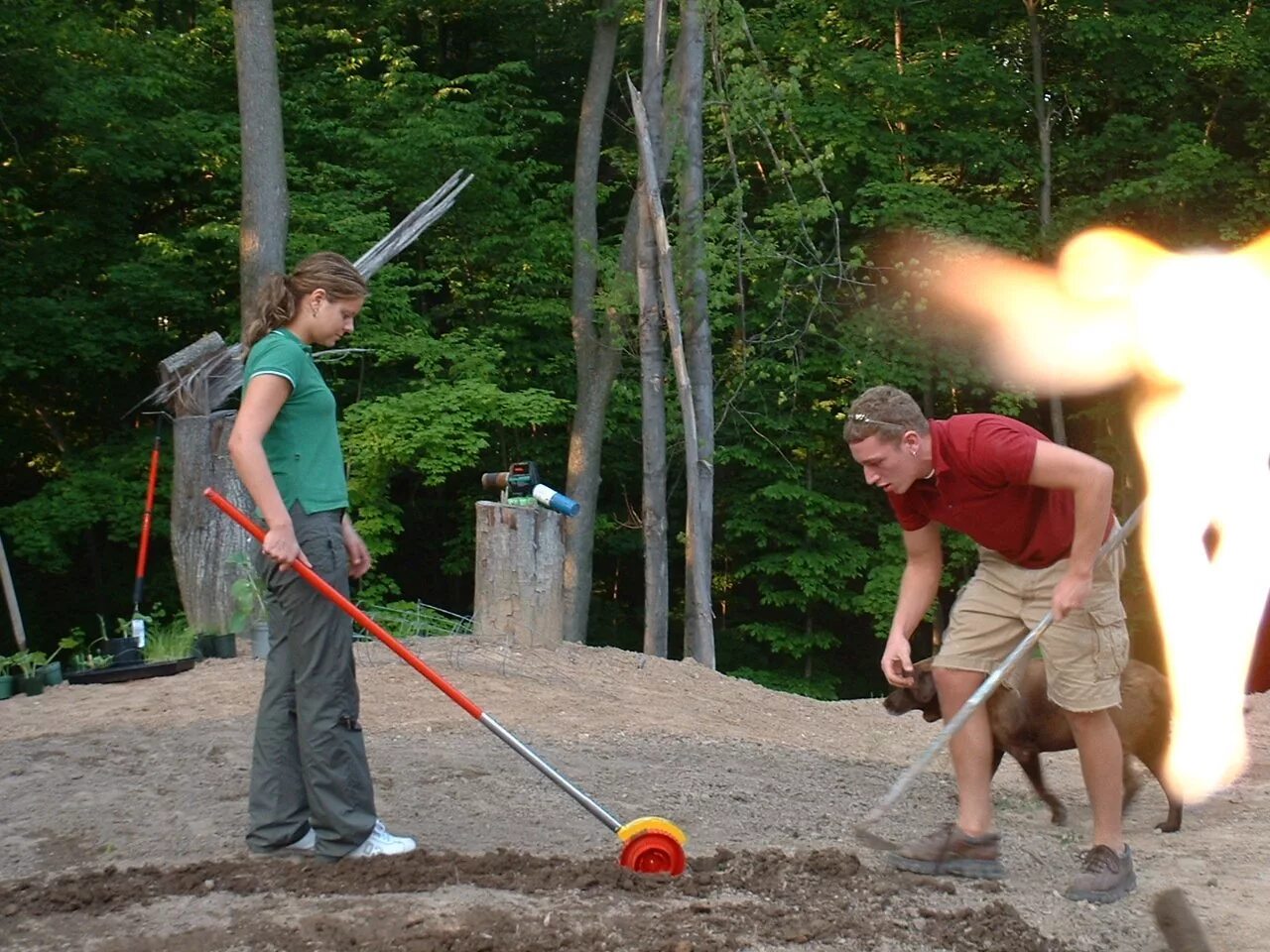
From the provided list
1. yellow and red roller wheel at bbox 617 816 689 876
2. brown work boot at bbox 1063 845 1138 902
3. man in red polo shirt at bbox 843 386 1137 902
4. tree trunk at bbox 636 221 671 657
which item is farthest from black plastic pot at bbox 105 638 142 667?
tree trunk at bbox 636 221 671 657

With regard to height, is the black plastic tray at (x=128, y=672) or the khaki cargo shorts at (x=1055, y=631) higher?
the khaki cargo shorts at (x=1055, y=631)

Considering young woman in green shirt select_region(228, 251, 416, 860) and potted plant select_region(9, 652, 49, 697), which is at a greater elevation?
young woman in green shirt select_region(228, 251, 416, 860)

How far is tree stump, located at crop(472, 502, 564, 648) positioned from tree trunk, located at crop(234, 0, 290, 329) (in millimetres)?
6325

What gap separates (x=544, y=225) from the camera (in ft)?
63.1

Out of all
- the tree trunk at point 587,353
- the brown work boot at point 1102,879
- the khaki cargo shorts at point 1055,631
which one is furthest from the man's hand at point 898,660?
the tree trunk at point 587,353

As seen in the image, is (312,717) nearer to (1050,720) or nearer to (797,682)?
(1050,720)

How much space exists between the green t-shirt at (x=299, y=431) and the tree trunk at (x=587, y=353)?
13.3 m

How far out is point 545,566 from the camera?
29.7ft

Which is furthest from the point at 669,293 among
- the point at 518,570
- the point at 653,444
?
the point at 518,570

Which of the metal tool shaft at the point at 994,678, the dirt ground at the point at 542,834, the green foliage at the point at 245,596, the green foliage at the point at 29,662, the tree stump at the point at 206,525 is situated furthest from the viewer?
the tree stump at the point at 206,525

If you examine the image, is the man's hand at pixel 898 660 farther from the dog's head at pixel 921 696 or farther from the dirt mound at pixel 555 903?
the dog's head at pixel 921 696

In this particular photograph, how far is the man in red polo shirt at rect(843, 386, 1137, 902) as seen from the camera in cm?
457

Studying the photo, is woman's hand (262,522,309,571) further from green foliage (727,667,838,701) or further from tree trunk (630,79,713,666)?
green foliage (727,667,838,701)

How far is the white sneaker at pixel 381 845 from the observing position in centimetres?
464
